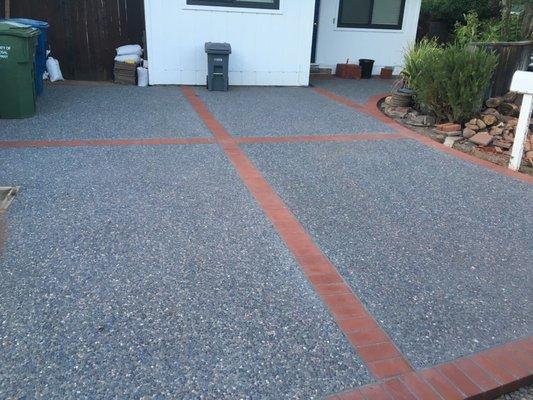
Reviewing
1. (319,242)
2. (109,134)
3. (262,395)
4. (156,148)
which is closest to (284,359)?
(262,395)

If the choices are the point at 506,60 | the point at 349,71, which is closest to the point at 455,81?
the point at 506,60

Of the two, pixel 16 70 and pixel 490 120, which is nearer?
pixel 16 70

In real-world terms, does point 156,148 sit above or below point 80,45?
below

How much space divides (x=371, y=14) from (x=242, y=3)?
448 centimetres

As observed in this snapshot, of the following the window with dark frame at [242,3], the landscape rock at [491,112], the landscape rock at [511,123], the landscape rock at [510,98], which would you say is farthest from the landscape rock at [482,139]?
the window with dark frame at [242,3]

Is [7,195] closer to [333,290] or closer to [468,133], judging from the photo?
[333,290]

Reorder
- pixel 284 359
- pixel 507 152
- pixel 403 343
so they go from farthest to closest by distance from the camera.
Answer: pixel 507 152 < pixel 403 343 < pixel 284 359

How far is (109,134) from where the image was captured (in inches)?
271

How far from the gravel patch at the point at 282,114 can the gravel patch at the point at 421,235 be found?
0.98m

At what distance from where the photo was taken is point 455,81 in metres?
7.43

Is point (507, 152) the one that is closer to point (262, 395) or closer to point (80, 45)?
point (262, 395)

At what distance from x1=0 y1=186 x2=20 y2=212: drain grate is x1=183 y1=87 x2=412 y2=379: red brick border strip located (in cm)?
232

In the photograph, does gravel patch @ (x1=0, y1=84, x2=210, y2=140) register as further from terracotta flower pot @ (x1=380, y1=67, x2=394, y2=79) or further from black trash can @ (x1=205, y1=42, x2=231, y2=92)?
terracotta flower pot @ (x1=380, y1=67, x2=394, y2=79)

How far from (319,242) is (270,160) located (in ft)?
7.33
